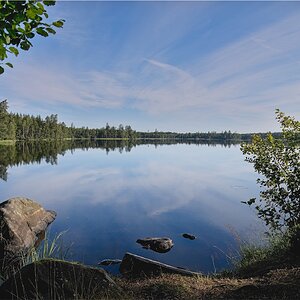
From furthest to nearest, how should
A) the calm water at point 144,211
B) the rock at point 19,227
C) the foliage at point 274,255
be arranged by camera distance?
the calm water at point 144,211 → the rock at point 19,227 → the foliage at point 274,255

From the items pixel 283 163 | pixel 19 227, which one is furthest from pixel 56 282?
pixel 19 227

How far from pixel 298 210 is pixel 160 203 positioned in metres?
14.8

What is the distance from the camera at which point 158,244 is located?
1359 cm

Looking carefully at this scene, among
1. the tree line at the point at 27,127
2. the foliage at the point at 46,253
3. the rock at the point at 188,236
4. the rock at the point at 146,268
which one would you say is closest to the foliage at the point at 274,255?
the rock at the point at 146,268

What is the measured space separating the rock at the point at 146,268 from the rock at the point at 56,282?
357cm

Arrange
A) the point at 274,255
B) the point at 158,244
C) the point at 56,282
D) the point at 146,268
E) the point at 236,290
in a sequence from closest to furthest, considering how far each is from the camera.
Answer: the point at 56,282 → the point at 236,290 → the point at 274,255 → the point at 146,268 → the point at 158,244

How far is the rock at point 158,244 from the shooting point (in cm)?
1338

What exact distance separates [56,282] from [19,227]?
9552mm

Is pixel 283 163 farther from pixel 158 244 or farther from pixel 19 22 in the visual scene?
pixel 19 22

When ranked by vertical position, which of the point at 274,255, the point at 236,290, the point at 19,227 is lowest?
the point at 19,227

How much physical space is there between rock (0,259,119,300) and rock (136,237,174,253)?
7.88 meters

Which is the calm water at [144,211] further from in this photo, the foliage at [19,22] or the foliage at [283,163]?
the foliage at [19,22]

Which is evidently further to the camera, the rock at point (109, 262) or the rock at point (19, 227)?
the rock at point (19, 227)

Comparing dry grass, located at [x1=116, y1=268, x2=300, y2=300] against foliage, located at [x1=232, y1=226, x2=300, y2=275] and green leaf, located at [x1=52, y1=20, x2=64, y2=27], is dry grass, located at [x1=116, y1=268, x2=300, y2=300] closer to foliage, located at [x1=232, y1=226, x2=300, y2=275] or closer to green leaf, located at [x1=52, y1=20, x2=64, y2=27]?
foliage, located at [x1=232, y1=226, x2=300, y2=275]
